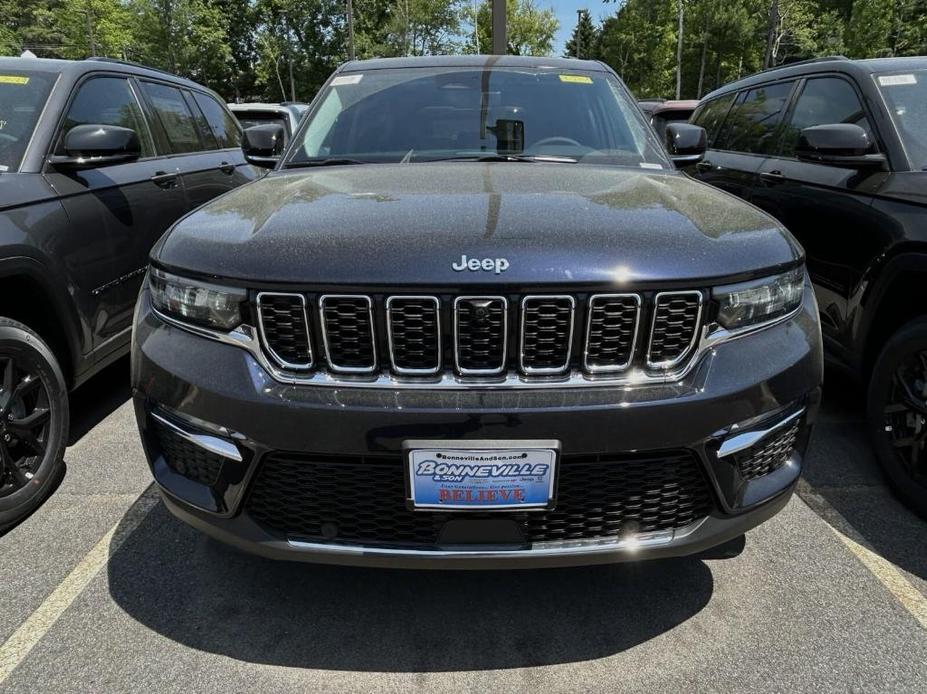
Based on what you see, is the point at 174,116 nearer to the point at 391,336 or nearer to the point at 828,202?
the point at 391,336

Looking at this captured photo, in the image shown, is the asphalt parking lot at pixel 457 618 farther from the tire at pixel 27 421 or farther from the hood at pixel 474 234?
the hood at pixel 474 234

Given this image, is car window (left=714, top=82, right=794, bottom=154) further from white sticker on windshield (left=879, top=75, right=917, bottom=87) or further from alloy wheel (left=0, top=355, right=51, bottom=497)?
alloy wheel (left=0, top=355, right=51, bottom=497)

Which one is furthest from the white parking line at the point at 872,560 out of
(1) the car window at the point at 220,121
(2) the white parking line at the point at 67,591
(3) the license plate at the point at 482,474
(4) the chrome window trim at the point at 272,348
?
(1) the car window at the point at 220,121

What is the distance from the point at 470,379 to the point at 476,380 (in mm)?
16

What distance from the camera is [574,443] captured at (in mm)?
1734

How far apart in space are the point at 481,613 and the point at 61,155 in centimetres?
296

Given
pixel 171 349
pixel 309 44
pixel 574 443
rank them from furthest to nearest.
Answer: pixel 309 44 → pixel 171 349 → pixel 574 443

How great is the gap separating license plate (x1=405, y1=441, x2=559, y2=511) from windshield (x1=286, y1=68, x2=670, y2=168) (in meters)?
1.56

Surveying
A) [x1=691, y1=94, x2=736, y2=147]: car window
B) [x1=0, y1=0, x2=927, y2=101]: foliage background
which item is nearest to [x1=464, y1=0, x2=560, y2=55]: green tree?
[x1=0, y1=0, x2=927, y2=101]: foliage background

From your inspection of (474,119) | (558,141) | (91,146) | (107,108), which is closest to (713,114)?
(558,141)

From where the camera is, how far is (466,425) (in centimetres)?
171

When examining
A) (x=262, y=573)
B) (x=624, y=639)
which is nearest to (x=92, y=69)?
(x=262, y=573)

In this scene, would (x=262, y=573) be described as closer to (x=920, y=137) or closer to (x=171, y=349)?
(x=171, y=349)

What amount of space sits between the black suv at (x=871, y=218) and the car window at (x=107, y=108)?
3.77 m
